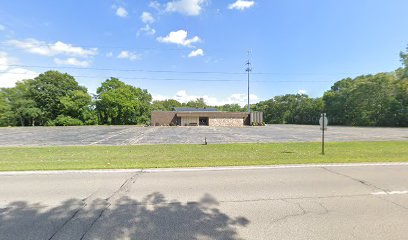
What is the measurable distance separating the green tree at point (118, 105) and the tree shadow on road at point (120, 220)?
5599 centimetres

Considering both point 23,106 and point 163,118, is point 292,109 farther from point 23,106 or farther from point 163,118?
point 23,106

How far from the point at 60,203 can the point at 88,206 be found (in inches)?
28.0

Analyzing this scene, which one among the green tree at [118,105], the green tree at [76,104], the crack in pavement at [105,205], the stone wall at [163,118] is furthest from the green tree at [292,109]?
the crack in pavement at [105,205]

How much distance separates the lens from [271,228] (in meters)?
3.49

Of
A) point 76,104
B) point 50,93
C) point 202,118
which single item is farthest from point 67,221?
point 50,93

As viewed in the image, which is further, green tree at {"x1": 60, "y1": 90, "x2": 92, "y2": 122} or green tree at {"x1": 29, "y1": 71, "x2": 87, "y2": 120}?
green tree at {"x1": 29, "y1": 71, "x2": 87, "y2": 120}

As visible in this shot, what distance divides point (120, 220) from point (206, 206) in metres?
1.70

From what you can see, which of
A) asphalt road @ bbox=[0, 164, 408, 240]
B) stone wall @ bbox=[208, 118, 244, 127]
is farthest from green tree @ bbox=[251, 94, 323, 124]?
asphalt road @ bbox=[0, 164, 408, 240]

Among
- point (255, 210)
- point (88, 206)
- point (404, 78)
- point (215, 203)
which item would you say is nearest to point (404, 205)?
point (255, 210)

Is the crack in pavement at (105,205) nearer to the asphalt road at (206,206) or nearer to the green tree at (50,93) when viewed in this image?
the asphalt road at (206,206)

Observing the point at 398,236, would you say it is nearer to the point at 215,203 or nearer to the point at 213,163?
the point at 215,203

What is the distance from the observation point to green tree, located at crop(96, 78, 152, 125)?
56581mm

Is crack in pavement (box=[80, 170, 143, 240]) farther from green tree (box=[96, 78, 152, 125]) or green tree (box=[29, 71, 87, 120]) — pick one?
green tree (box=[29, 71, 87, 120])

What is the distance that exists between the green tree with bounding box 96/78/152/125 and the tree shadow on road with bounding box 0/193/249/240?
56.0 meters
